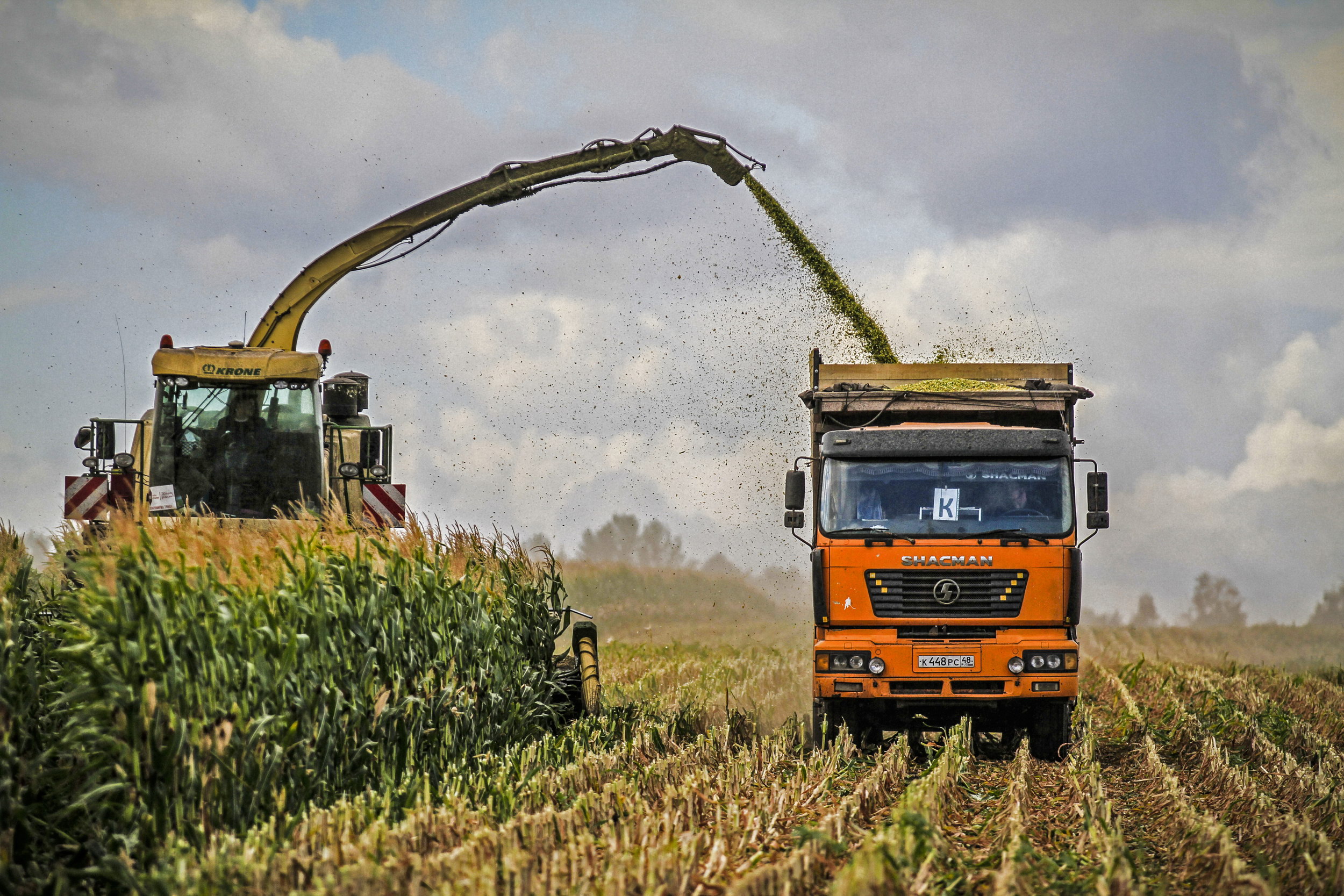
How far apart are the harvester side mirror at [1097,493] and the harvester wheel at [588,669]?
Answer: 4745 millimetres

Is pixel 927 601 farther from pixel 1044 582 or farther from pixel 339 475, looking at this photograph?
pixel 339 475

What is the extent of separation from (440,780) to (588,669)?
326 cm

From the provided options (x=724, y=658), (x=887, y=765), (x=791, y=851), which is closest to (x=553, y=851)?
(x=791, y=851)

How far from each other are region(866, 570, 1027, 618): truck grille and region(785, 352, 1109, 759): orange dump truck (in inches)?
0.4

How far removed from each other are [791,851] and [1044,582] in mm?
5262

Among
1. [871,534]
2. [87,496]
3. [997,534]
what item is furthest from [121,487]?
[997,534]

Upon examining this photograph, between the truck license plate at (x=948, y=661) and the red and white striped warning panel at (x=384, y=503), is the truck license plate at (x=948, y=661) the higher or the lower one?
the lower one

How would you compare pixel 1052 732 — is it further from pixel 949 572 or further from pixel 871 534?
pixel 871 534

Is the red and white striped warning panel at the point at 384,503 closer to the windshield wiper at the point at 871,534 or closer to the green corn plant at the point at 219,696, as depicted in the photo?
the green corn plant at the point at 219,696

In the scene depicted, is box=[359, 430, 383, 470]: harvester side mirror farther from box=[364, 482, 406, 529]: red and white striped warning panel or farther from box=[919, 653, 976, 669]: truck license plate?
box=[919, 653, 976, 669]: truck license plate

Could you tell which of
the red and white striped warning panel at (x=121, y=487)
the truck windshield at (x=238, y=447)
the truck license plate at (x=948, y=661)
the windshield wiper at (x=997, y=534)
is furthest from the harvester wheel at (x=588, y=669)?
the red and white striped warning panel at (x=121, y=487)

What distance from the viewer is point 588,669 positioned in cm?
1166

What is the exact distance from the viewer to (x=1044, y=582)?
11133mm

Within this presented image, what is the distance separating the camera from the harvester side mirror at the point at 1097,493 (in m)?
11.4
